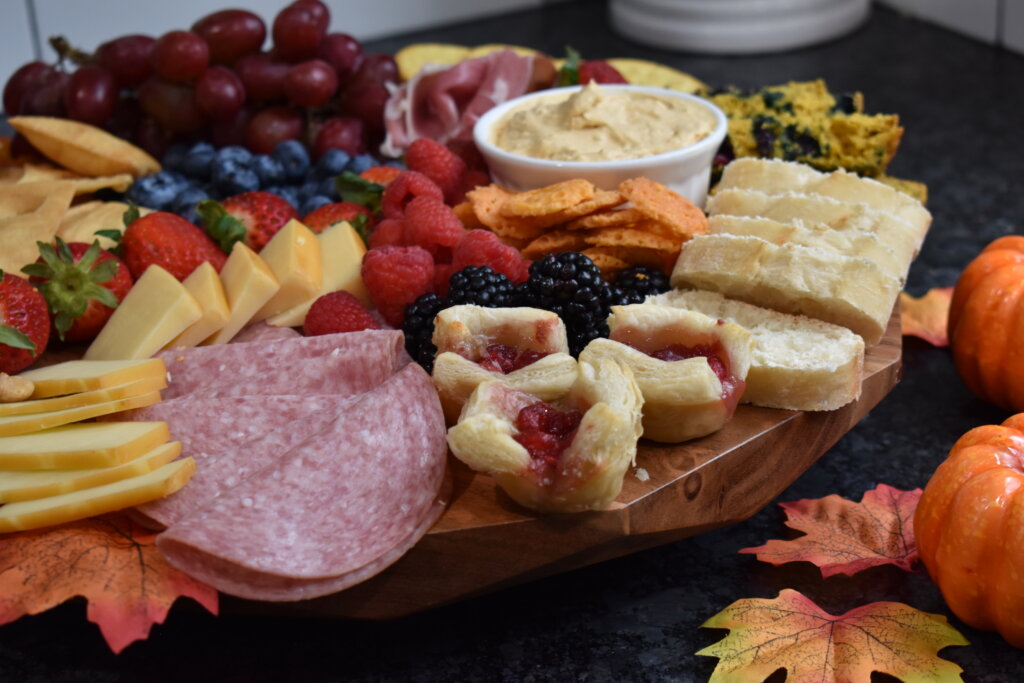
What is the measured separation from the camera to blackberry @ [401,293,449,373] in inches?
60.1

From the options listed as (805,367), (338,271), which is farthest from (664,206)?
(338,271)

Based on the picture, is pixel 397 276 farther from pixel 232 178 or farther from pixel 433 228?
pixel 232 178

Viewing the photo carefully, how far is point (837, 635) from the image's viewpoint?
1.24 meters

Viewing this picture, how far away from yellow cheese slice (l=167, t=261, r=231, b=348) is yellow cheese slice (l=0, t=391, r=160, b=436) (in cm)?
23

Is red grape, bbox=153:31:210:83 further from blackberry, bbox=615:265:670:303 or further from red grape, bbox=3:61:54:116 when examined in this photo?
blackberry, bbox=615:265:670:303

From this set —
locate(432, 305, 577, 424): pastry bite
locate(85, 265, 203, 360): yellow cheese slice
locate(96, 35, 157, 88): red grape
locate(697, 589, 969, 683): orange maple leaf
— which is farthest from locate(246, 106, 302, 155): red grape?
locate(697, 589, 969, 683): orange maple leaf

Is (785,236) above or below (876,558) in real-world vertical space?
above

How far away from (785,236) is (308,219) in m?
0.84

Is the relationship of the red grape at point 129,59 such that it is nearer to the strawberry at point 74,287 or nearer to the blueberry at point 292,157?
the blueberry at point 292,157

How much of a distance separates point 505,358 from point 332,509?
305mm

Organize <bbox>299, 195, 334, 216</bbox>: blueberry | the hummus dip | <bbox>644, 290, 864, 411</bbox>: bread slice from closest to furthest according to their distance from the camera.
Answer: <bbox>644, 290, 864, 411</bbox>: bread slice, the hummus dip, <bbox>299, 195, 334, 216</bbox>: blueberry

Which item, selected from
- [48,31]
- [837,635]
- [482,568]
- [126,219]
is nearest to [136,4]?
[48,31]

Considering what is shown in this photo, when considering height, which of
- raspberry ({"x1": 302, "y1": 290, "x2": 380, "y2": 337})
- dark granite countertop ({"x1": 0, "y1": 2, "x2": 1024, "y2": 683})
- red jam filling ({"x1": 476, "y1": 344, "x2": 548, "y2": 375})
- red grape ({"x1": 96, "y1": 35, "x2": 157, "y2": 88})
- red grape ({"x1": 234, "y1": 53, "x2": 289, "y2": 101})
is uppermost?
red grape ({"x1": 96, "y1": 35, "x2": 157, "y2": 88})

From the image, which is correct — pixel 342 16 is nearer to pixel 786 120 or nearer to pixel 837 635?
pixel 786 120
